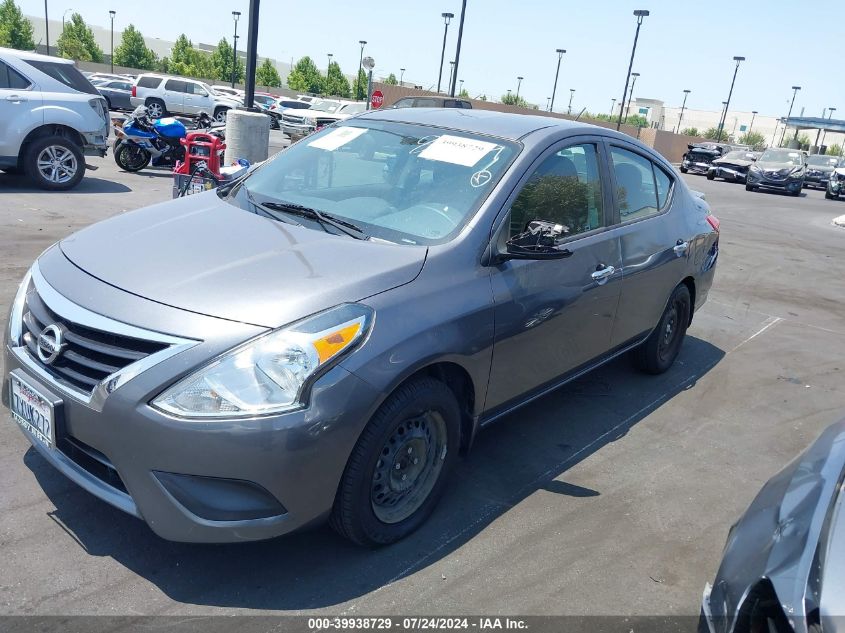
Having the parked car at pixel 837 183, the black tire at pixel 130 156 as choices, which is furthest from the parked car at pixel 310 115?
the parked car at pixel 837 183

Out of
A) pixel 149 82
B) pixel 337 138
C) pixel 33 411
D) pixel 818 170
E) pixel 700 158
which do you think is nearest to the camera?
pixel 33 411

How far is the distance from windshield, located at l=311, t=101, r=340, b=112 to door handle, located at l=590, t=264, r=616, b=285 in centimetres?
2811

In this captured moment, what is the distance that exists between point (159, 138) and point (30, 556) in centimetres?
1190

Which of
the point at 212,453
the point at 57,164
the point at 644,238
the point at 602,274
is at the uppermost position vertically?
the point at 644,238

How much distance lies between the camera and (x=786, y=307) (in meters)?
8.26

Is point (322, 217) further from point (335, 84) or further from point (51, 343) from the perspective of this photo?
point (335, 84)

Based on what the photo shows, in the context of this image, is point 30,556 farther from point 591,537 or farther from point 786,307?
point 786,307

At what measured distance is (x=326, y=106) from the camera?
31438mm

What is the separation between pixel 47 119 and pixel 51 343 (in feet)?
28.4

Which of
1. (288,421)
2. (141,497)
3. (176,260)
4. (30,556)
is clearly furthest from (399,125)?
(30,556)

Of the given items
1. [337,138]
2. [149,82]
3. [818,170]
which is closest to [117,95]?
[149,82]

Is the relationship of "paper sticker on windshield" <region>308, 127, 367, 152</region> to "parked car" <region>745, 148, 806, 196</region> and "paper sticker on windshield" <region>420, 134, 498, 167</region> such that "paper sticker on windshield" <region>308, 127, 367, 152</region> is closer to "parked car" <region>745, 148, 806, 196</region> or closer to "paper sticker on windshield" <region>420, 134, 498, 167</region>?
"paper sticker on windshield" <region>420, 134, 498, 167</region>

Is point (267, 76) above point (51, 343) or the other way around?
above

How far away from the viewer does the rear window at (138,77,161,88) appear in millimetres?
30469
